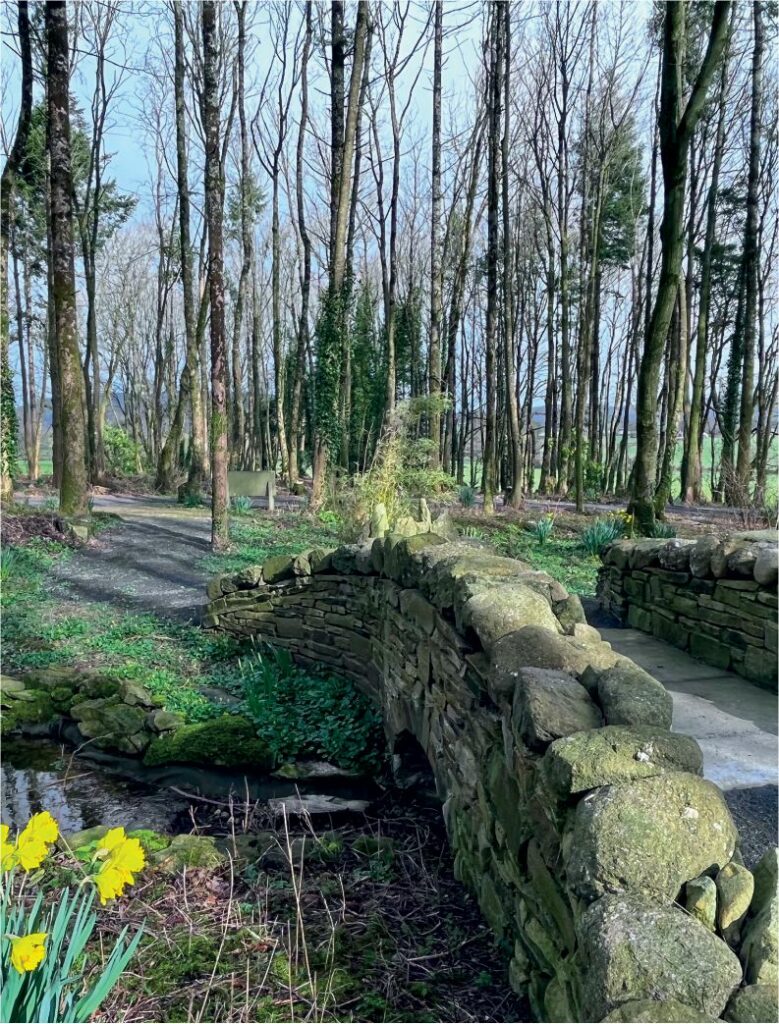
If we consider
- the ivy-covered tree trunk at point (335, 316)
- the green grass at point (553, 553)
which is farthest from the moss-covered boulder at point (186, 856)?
the ivy-covered tree trunk at point (335, 316)

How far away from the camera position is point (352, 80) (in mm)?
11703

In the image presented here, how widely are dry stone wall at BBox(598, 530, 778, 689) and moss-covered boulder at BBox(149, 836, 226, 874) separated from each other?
3358mm

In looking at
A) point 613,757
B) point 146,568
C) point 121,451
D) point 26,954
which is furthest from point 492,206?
point 121,451

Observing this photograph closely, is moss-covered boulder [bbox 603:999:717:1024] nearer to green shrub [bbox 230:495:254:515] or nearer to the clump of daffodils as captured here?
the clump of daffodils

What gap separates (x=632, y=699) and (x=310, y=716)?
4276mm

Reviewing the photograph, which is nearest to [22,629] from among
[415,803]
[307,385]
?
[415,803]

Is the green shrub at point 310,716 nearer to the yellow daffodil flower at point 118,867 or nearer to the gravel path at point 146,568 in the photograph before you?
the gravel path at point 146,568

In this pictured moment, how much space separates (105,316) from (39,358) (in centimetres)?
385

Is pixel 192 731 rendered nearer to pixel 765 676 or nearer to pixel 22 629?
pixel 22 629

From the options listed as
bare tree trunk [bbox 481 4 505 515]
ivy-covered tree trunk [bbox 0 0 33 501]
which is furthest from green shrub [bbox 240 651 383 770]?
ivy-covered tree trunk [bbox 0 0 33 501]

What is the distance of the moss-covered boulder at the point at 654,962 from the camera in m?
1.31

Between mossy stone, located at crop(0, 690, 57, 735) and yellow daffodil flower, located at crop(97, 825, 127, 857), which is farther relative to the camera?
mossy stone, located at crop(0, 690, 57, 735)

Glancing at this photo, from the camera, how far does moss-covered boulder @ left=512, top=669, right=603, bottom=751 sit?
6.51 feet

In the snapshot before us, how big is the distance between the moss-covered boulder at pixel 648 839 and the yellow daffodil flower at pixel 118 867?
102cm
